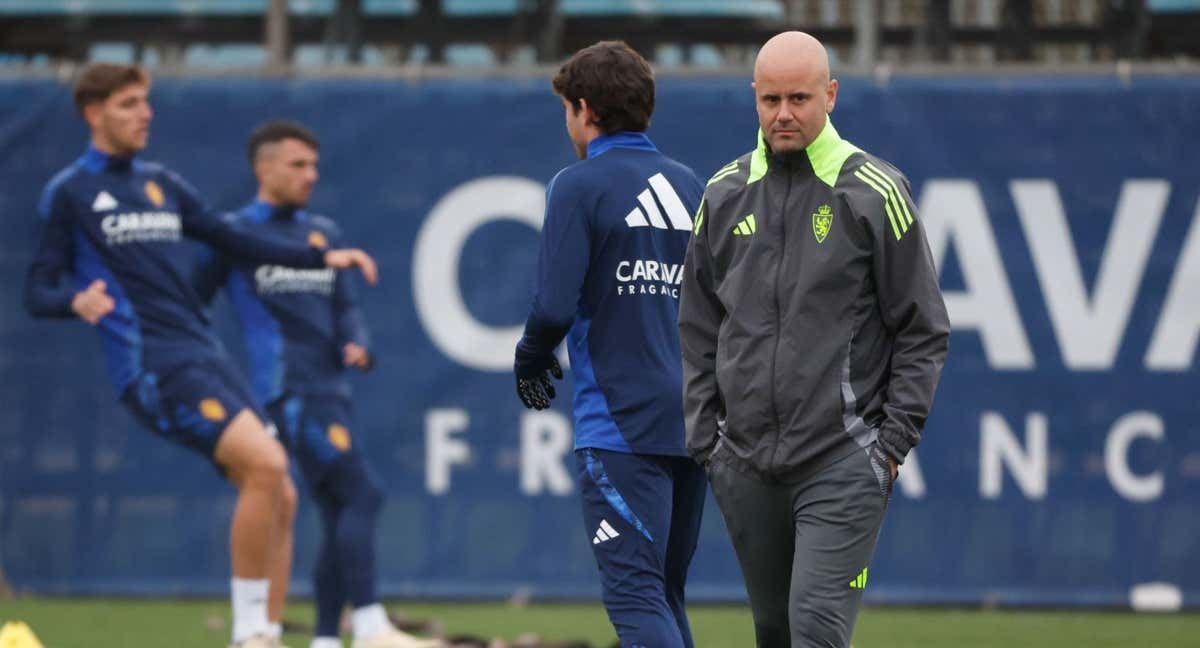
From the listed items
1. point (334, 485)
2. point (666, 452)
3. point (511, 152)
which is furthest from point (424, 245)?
point (666, 452)

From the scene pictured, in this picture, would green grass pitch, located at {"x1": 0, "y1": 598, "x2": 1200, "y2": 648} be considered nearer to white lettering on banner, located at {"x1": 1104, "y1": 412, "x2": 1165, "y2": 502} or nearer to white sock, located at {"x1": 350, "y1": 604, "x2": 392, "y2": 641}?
white lettering on banner, located at {"x1": 1104, "y1": 412, "x2": 1165, "y2": 502}

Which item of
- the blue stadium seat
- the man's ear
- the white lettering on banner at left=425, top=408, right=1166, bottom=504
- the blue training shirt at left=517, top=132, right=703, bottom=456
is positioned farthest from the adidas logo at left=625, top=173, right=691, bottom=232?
the blue stadium seat

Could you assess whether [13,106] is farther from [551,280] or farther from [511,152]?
[551,280]

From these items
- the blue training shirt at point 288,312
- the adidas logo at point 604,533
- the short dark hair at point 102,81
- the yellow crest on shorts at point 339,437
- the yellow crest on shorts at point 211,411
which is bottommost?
the yellow crest on shorts at point 339,437

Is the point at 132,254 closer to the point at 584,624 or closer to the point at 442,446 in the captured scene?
the point at 442,446

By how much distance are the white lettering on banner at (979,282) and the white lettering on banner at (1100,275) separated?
191 mm

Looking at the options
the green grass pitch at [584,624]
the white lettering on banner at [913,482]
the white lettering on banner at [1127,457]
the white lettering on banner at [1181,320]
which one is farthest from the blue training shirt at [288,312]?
the white lettering on banner at [1181,320]

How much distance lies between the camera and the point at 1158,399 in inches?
358

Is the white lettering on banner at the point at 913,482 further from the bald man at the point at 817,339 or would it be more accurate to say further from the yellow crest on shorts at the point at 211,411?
the bald man at the point at 817,339

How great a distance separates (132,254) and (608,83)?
3300 mm

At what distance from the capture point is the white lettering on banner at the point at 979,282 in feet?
30.1

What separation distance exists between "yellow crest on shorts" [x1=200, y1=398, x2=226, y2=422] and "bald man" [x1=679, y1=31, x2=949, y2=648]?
323 cm

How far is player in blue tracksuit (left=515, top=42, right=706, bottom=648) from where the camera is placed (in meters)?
4.74

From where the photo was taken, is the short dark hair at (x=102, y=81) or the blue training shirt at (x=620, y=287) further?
the short dark hair at (x=102, y=81)
